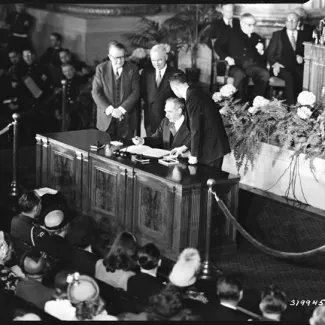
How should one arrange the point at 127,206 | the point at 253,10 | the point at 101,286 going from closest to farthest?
the point at 101,286 → the point at 127,206 → the point at 253,10

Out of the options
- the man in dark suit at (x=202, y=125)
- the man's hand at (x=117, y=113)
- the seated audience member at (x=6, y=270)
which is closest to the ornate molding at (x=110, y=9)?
the man's hand at (x=117, y=113)

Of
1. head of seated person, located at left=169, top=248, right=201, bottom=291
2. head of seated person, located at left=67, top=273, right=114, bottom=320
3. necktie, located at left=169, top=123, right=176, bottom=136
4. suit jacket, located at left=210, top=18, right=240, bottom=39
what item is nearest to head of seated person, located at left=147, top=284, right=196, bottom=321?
head of seated person, located at left=67, top=273, right=114, bottom=320

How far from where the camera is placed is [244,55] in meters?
14.9

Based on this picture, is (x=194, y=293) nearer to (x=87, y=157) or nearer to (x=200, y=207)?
(x=200, y=207)

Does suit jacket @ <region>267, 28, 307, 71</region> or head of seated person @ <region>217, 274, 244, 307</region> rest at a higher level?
suit jacket @ <region>267, 28, 307, 71</region>

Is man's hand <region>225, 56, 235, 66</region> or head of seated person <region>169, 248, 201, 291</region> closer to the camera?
head of seated person <region>169, 248, 201, 291</region>

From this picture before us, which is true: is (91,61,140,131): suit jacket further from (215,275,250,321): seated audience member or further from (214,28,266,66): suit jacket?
(215,275,250,321): seated audience member

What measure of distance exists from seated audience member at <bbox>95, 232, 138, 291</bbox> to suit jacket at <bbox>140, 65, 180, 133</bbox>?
4.58 m

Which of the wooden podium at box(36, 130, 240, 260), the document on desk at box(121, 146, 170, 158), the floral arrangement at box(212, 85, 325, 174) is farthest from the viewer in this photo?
the floral arrangement at box(212, 85, 325, 174)

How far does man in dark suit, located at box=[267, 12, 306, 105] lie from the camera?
14719 millimetres

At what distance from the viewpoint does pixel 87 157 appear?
10.6m

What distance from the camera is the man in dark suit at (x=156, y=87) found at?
11.5 metres

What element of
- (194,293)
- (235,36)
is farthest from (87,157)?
(235,36)

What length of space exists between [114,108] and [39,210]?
324 centimetres
